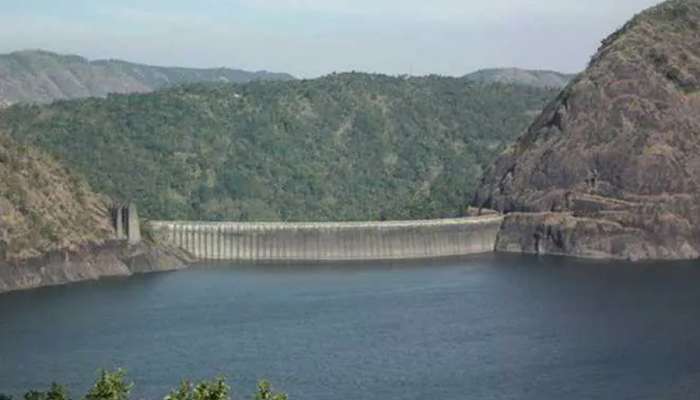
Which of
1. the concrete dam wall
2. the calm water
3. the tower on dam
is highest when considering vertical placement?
the tower on dam

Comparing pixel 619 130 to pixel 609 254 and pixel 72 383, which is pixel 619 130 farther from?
pixel 72 383

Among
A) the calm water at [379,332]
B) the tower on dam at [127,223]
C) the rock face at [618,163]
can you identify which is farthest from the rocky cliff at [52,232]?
the rock face at [618,163]

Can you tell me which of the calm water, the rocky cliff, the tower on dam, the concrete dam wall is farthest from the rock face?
the rocky cliff

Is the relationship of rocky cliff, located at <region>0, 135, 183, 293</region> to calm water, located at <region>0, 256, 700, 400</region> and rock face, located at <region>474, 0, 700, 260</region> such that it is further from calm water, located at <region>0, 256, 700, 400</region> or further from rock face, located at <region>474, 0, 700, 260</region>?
rock face, located at <region>474, 0, 700, 260</region>

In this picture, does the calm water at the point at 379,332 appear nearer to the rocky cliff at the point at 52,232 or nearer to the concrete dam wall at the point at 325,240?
the rocky cliff at the point at 52,232

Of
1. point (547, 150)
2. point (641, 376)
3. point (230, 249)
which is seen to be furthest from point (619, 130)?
point (641, 376)

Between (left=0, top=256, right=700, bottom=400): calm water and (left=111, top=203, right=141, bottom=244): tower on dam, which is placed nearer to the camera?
(left=0, top=256, right=700, bottom=400): calm water

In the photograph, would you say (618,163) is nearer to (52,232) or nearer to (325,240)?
(325,240)
